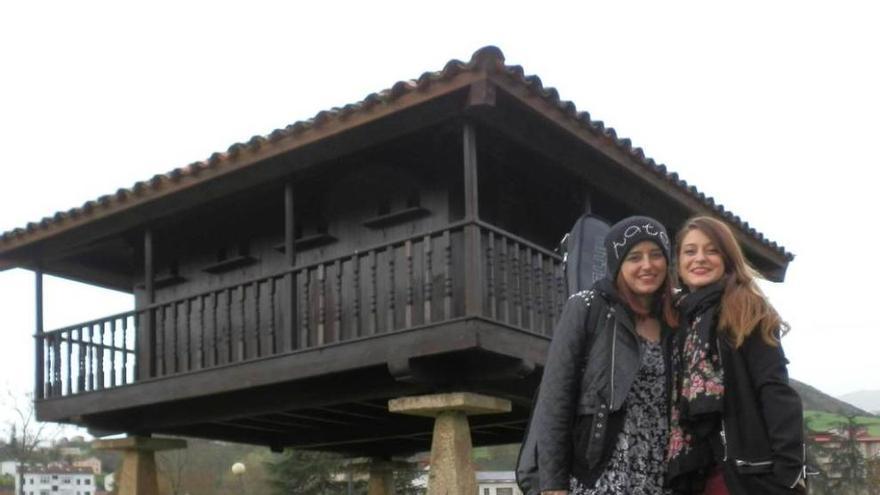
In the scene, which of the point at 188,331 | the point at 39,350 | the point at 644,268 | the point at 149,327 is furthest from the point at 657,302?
the point at 39,350

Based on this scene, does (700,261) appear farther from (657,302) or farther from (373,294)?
(373,294)

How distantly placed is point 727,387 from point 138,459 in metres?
9.24

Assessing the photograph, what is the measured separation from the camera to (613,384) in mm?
2943

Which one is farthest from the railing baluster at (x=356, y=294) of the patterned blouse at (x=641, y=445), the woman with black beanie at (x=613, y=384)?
the patterned blouse at (x=641, y=445)

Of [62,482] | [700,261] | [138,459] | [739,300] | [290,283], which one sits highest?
[290,283]

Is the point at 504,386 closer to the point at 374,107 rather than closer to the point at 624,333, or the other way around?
the point at 374,107

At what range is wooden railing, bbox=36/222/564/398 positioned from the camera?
7.91m

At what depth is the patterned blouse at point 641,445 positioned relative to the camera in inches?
114

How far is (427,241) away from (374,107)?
3.20 feet

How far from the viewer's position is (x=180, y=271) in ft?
36.7

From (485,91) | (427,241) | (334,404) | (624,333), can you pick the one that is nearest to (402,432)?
(334,404)

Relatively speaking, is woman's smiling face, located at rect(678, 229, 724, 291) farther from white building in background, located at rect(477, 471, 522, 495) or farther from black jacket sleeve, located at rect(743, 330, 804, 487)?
white building in background, located at rect(477, 471, 522, 495)

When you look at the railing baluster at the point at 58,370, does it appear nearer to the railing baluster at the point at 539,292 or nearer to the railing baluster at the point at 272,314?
the railing baluster at the point at 272,314

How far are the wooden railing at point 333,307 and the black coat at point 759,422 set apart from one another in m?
4.80
